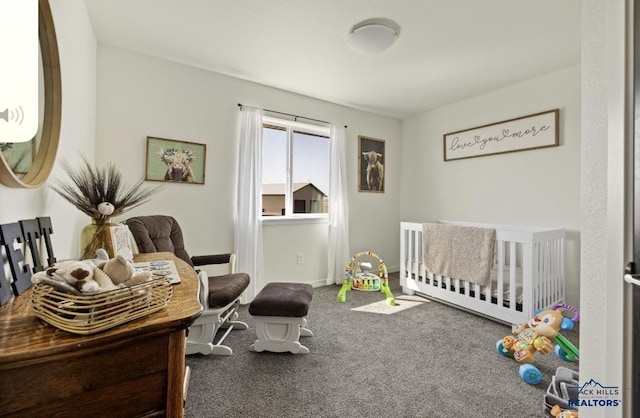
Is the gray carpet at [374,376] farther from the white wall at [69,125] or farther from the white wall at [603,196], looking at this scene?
the white wall at [69,125]

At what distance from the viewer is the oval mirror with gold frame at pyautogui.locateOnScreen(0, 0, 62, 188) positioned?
0.98 m

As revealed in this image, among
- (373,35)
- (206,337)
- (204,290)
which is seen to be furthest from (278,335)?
(373,35)

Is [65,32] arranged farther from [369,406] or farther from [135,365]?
[369,406]

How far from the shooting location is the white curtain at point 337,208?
3578 mm

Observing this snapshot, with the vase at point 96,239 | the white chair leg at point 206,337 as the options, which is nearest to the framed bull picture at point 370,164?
the white chair leg at point 206,337

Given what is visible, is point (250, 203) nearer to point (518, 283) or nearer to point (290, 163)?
point (290, 163)

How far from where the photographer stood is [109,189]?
4.64ft

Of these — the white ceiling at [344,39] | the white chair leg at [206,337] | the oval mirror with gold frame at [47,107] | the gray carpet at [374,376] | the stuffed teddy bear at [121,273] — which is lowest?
the gray carpet at [374,376]

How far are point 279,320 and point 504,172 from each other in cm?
297

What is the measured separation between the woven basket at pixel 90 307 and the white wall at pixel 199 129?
7.17 ft

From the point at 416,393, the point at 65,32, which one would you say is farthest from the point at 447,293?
the point at 65,32

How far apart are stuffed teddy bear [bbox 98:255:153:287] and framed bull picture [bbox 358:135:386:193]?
3445 millimetres

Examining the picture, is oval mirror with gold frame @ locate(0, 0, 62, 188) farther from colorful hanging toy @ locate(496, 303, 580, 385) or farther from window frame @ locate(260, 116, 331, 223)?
colorful hanging toy @ locate(496, 303, 580, 385)

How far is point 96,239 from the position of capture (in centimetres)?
132
